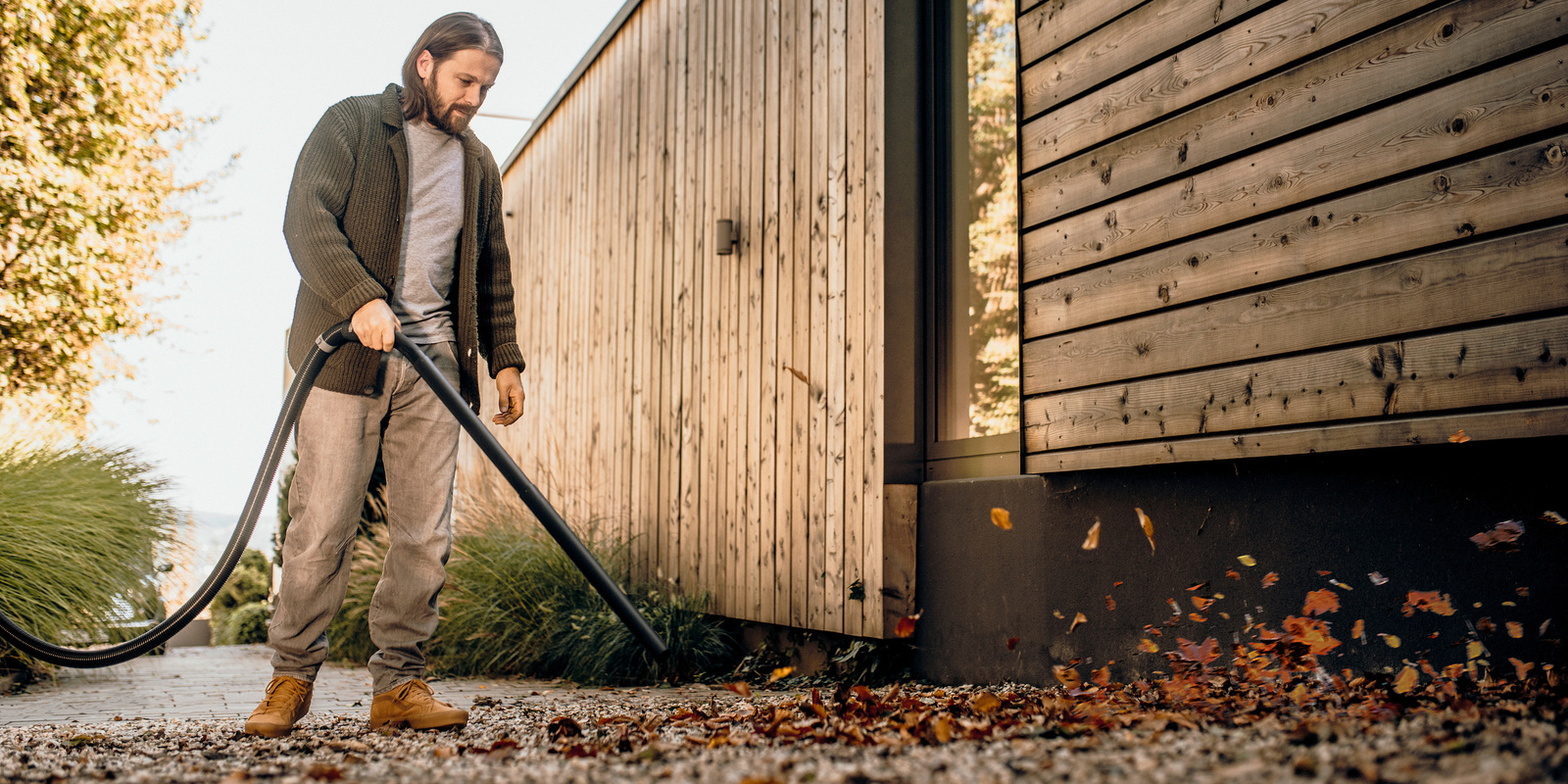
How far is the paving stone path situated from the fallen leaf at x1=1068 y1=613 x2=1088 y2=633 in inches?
52.5

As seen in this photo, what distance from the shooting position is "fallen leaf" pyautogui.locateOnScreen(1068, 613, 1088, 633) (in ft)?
8.23

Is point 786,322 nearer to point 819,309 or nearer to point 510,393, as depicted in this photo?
point 819,309

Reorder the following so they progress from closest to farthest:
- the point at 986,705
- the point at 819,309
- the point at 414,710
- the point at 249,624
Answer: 1. the point at 986,705
2. the point at 414,710
3. the point at 819,309
4. the point at 249,624

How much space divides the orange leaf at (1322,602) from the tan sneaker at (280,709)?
2.18 metres

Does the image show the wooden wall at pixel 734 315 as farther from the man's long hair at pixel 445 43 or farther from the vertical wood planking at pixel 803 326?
the man's long hair at pixel 445 43

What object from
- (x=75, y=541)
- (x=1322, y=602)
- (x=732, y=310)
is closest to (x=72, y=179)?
(x=75, y=541)

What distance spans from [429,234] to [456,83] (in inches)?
14.9

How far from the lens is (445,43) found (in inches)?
101

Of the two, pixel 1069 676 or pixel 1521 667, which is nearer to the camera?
pixel 1521 667

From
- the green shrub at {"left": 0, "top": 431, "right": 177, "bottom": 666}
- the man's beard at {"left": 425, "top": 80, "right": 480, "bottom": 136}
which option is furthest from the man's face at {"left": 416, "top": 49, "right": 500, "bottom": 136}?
the green shrub at {"left": 0, "top": 431, "right": 177, "bottom": 666}

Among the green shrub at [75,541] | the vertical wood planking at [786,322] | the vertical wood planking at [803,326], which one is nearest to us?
the vertical wood planking at [803,326]

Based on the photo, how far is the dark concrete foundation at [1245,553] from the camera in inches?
71.1

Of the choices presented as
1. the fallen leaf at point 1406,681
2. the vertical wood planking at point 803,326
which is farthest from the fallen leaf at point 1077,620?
the vertical wood planking at point 803,326

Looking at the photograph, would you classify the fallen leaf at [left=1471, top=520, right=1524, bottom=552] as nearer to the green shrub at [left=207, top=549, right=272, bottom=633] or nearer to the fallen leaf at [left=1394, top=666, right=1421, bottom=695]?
the fallen leaf at [left=1394, top=666, right=1421, bottom=695]
